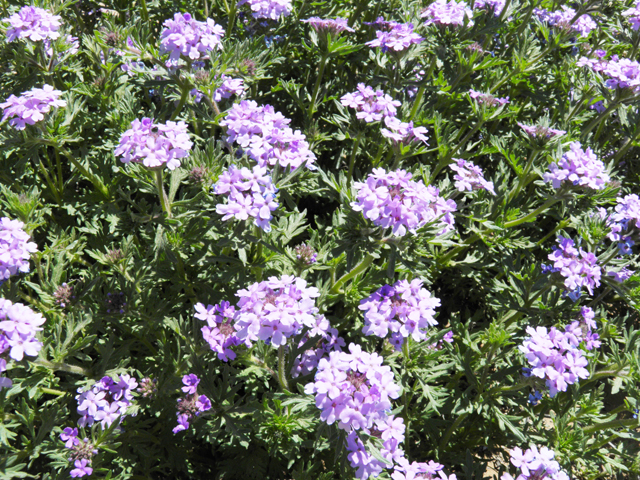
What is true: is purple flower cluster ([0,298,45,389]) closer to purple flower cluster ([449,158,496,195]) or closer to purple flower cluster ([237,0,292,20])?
purple flower cluster ([449,158,496,195])

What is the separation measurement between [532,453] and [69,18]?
750 cm

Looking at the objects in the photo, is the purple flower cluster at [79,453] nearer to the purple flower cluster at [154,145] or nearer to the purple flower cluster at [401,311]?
the purple flower cluster at [154,145]

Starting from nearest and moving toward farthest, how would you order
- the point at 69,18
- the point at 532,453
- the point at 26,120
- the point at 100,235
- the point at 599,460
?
the point at 532,453 → the point at 26,120 → the point at 599,460 → the point at 100,235 → the point at 69,18

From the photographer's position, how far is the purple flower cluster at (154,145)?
3484 mm

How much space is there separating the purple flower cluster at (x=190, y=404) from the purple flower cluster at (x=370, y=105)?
105 inches

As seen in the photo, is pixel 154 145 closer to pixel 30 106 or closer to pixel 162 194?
pixel 162 194

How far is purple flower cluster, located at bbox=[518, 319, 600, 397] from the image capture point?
3.70 meters

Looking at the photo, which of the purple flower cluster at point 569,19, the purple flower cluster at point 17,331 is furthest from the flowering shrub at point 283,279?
the purple flower cluster at point 569,19

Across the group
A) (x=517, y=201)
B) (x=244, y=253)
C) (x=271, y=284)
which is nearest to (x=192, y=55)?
(x=244, y=253)

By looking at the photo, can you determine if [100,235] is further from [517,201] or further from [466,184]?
[517,201]

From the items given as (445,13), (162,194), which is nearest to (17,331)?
(162,194)

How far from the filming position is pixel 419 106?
5406 millimetres

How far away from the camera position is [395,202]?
10.6 feet

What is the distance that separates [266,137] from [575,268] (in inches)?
111
